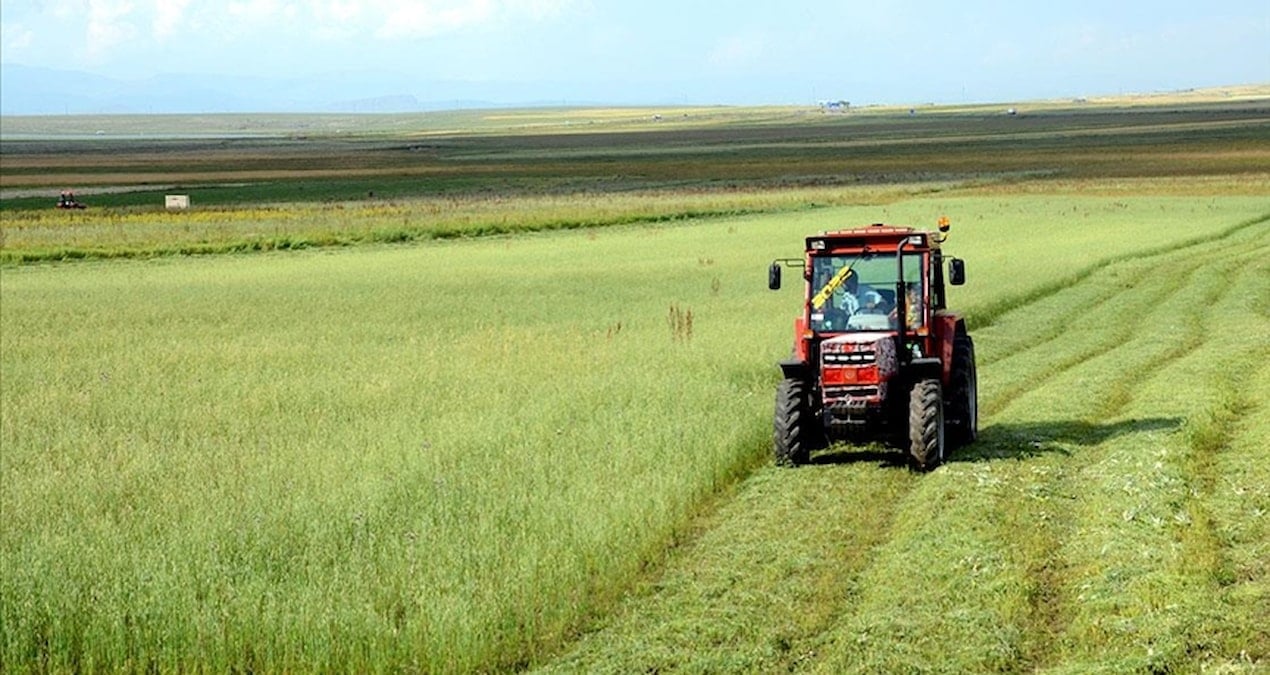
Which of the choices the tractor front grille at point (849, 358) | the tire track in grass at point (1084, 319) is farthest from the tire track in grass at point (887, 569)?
the tire track in grass at point (1084, 319)

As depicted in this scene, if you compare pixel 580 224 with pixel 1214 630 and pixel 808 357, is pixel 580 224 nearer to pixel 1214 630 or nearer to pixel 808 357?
pixel 808 357

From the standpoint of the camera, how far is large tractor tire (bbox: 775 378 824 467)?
13.6 m

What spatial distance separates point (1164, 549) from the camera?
10.3 m

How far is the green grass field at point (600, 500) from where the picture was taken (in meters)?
8.99

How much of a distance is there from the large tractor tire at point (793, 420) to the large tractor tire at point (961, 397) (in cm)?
160

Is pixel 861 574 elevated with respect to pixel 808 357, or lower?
lower

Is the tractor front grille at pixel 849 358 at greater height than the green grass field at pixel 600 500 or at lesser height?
greater

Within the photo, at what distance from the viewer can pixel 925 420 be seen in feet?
43.4

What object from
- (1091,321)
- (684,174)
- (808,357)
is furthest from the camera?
(684,174)

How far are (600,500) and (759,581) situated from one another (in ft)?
6.93

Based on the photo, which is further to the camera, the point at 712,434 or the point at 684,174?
→ the point at 684,174

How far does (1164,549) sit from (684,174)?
8593 centimetres

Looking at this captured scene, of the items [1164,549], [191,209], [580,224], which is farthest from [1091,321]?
[191,209]

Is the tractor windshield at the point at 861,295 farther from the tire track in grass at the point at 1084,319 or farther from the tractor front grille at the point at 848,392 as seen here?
the tire track in grass at the point at 1084,319
